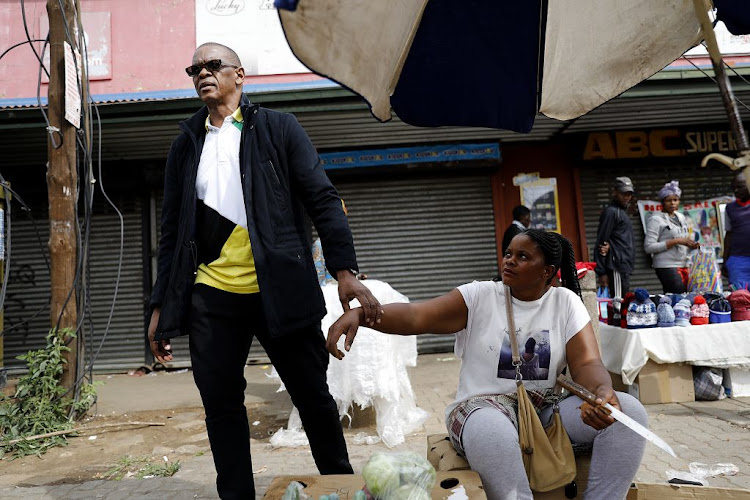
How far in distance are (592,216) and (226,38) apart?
21.1 ft

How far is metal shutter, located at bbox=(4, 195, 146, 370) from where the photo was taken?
8.42 m

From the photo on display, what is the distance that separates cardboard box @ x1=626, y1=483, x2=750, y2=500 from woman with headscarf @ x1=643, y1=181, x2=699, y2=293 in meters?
4.55

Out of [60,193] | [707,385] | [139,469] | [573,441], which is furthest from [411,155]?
[573,441]

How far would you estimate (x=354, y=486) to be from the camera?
194 cm

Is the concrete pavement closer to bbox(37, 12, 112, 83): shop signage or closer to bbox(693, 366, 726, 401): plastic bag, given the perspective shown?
bbox(693, 366, 726, 401): plastic bag

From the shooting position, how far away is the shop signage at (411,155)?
8328mm

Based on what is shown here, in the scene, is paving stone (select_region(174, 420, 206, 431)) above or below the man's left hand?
below

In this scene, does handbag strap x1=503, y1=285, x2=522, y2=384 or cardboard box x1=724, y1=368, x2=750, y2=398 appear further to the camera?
cardboard box x1=724, y1=368, x2=750, y2=398

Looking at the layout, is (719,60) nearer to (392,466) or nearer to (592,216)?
(392,466)

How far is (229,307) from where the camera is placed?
2.40 m

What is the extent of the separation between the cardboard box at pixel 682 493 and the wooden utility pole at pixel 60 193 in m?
4.74

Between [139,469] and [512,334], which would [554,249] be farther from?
[139,469]

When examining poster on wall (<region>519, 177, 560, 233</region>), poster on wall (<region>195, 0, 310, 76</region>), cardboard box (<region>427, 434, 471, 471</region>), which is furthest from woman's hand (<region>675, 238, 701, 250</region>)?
poster on wall (<region>195, 0, 310, 76</region>)

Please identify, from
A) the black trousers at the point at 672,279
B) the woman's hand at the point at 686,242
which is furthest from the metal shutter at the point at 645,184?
the woman's hand at the point at 686,242
